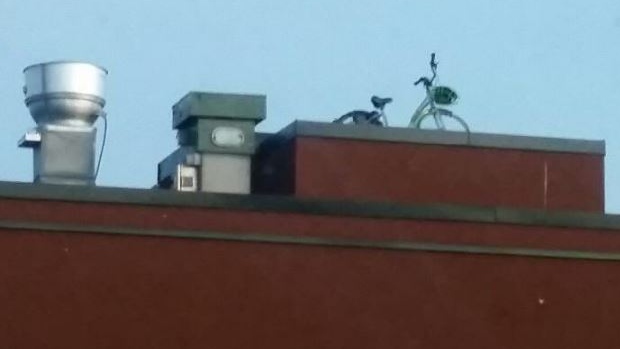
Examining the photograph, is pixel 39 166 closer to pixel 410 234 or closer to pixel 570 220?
pixel 410 234

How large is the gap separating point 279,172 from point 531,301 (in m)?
2.93

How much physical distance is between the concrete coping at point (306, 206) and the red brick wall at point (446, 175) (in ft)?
4.02

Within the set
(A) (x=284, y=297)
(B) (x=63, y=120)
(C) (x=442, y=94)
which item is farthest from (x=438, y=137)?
(B) (x=63, y=120)

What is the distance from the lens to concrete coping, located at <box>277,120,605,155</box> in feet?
60.0

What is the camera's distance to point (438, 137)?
1866 cm

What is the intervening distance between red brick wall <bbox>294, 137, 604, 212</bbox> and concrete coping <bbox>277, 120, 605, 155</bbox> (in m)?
0.06

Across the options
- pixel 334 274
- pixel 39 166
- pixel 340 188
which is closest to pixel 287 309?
pixel 334 274

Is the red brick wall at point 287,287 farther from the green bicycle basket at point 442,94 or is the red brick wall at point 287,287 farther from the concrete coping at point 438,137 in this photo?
the green bicycle basket at point 442,94

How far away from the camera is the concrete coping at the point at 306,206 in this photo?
16.4 meters

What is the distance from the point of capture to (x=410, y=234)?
17.2m

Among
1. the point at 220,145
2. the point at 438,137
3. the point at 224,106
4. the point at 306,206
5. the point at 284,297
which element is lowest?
the point at 284,297

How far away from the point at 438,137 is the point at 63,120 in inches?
147

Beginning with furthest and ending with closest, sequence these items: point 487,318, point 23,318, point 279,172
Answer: point 279,172, point 487,318, point 23,318

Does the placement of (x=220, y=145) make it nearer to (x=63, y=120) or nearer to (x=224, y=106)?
(x=224, y=106)
